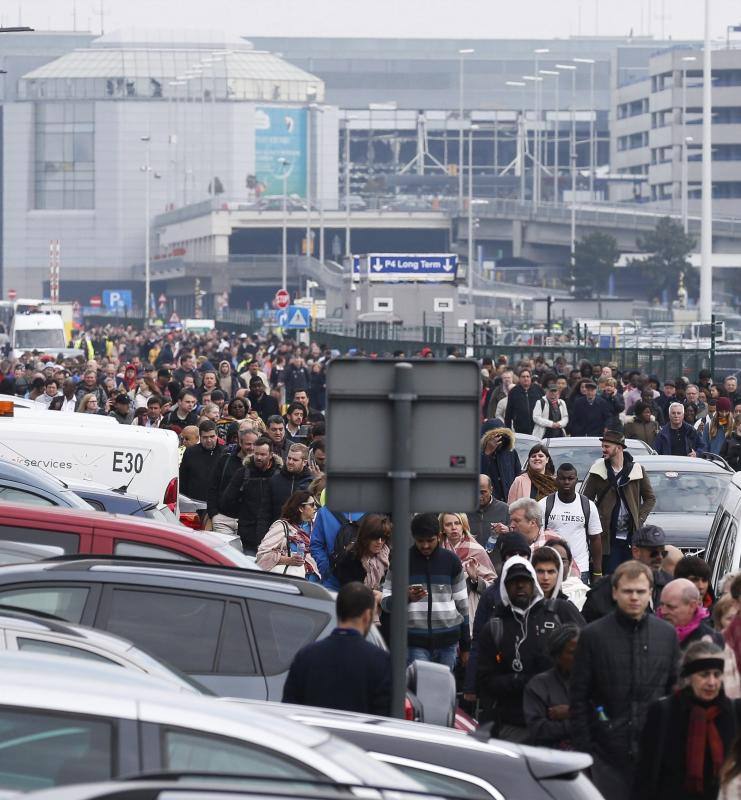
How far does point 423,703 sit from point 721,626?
171 centimetres

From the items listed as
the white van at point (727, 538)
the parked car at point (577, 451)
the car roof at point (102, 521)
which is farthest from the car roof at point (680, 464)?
the car roof at point (102, 521)

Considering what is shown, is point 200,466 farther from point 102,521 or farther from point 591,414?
point 591,414

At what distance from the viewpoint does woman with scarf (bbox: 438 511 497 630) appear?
11117 mm

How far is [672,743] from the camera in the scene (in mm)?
7070

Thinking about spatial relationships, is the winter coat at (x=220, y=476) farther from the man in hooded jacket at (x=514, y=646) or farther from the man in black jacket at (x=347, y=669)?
the man in black jacket at (x=347, y=669)

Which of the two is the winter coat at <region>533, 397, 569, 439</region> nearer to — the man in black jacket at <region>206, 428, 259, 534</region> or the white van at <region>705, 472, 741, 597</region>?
the man in black jacket at <region>206, 428, 259, 534</region>

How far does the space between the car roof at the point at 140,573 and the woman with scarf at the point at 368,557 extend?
214 centimetres

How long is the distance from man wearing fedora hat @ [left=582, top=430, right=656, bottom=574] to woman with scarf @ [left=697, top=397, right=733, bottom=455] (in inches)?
246

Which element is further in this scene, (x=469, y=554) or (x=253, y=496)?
(x=253, y=496)

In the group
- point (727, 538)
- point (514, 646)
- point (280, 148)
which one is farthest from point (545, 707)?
point (280, 148)

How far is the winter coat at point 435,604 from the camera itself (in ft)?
32.7

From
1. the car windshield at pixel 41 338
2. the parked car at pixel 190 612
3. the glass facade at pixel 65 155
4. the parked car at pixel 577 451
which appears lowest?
the car windshield at pixel 41 338

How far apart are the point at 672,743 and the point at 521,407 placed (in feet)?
55.2

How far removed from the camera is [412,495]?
7.05 meters
